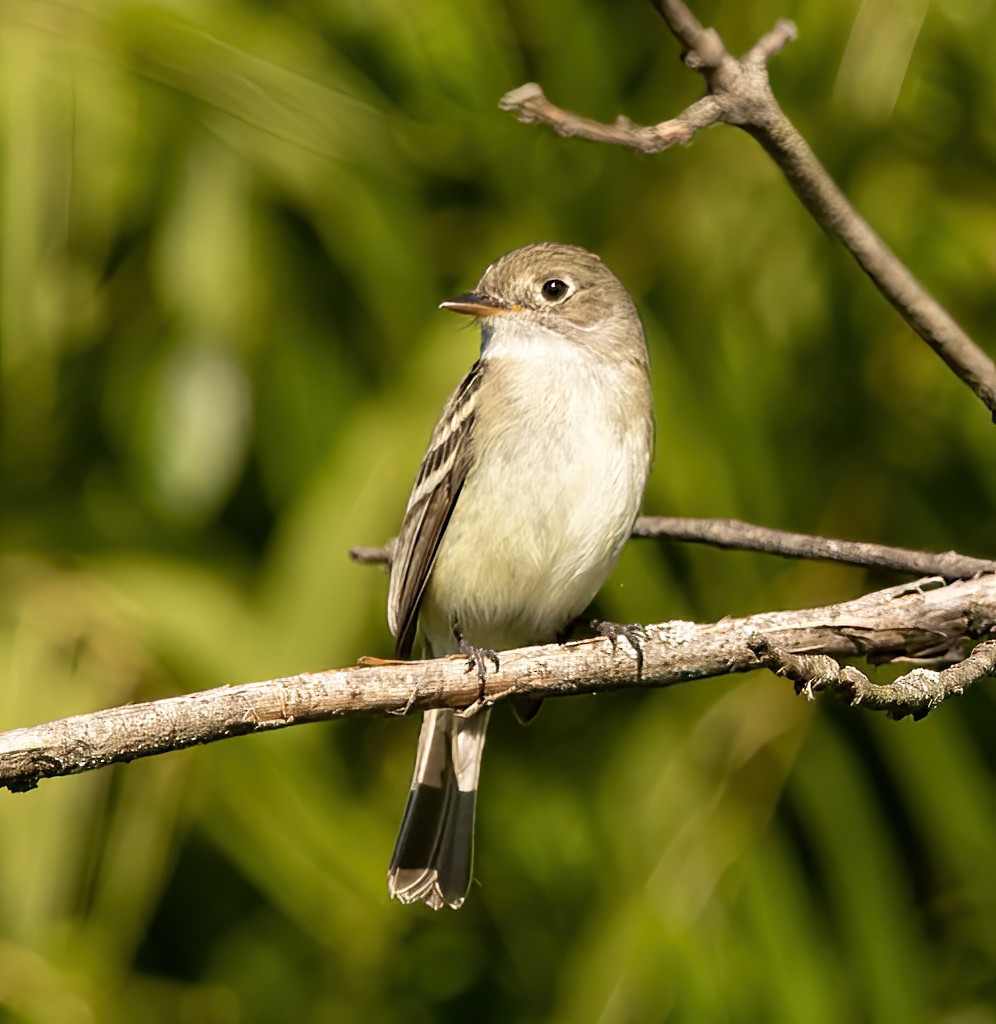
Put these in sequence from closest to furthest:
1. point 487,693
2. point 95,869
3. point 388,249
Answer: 1. point 487,693
2. point 95,869
3. point 388,249

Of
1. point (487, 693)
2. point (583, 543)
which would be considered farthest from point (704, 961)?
point (487, 693)

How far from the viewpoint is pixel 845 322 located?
464 centimetres

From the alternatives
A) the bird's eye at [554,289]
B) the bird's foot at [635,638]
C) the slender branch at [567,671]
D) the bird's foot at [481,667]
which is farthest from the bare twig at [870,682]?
the bird's eye at [554,289]

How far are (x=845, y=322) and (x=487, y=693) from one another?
2.24 metres

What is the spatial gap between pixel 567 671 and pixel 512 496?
1037 millimetres

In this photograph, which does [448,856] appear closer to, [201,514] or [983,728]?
[201,514]

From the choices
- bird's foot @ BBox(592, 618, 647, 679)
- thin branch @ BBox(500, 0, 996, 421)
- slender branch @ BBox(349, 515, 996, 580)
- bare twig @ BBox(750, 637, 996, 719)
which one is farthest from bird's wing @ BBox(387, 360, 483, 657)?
bare twig @ BBox(750, 637, 996, 719)

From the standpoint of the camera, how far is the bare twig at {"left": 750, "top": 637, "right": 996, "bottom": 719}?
102 inches

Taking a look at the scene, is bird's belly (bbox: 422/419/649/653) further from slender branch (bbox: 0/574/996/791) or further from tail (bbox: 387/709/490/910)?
slender branch (bbox: 0/574/996/791)

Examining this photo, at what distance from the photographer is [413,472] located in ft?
Result: 14.1

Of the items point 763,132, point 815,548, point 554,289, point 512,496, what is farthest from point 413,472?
point 763,132

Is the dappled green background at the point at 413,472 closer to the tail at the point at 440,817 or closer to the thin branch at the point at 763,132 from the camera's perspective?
the tail at the point at 440,817

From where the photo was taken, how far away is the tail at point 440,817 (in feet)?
13.1

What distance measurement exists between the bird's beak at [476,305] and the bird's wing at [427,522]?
17 cm
